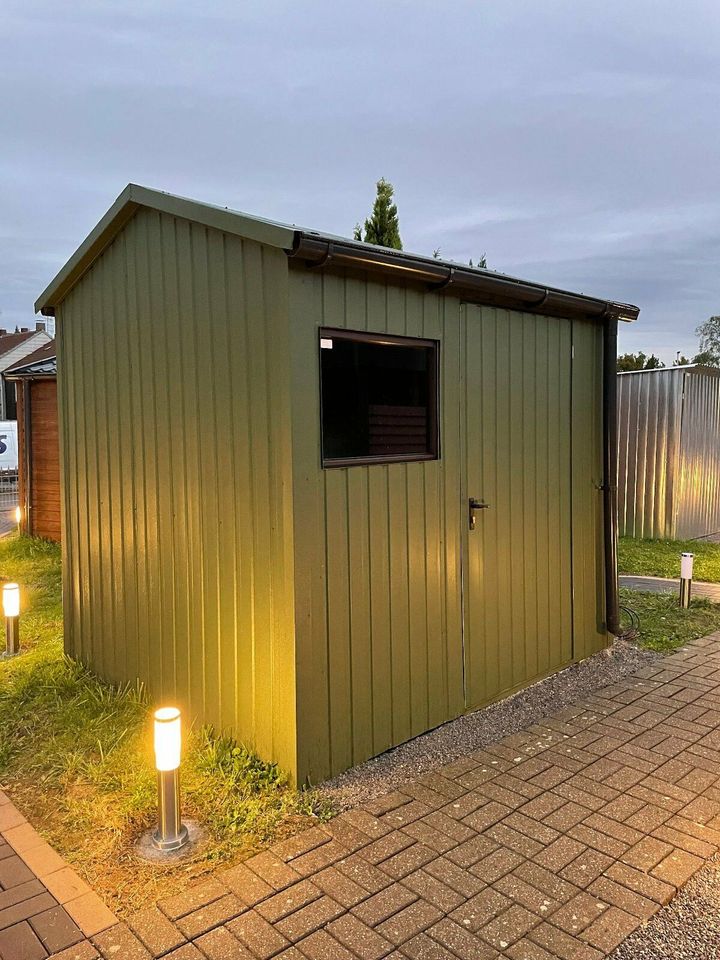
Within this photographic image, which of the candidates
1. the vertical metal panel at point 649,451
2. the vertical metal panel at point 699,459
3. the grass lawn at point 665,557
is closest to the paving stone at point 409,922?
the grass lawn at point 665,557

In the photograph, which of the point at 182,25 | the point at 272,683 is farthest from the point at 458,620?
the point at 182,25

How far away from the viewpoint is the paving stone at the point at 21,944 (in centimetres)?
216

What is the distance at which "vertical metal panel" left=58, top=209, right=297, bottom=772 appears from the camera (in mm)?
3191

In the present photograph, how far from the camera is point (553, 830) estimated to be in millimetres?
2877

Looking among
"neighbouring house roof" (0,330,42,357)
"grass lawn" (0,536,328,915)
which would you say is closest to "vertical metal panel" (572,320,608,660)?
"grass lawn" (0,536,328,915)

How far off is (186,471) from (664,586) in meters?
6.02

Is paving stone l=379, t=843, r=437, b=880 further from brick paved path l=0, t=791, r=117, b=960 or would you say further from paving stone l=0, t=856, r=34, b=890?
paving stone l=0, t=856, r=34, b=890

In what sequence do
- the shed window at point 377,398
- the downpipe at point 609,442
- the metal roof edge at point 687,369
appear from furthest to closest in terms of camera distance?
the metal roof edge at point 687,369 → the downpipe at point 609,442 → the shed window at point 377,398

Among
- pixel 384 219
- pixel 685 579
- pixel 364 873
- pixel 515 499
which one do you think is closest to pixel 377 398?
pixel 515 499

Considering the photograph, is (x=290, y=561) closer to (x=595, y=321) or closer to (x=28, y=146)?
(x=595, y=321)

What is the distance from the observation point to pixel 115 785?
127 inches

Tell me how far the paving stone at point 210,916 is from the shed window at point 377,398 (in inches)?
73.0

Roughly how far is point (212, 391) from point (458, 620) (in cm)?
201

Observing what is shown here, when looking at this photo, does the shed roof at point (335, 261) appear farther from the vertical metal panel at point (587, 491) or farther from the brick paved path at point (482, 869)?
the brick paved path at point (482, 869)
